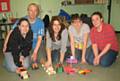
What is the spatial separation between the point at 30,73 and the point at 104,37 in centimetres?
132

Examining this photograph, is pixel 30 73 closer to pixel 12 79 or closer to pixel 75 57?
pixel 12 79

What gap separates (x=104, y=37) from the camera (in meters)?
3.73

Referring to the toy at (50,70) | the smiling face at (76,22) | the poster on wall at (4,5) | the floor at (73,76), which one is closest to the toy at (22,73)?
the floor at (73,76)

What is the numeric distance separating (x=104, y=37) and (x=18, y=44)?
138cm

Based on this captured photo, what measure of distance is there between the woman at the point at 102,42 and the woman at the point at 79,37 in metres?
0.12

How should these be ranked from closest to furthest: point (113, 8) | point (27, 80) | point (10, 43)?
point (27, 80) < point (10, 43) < point (113, 8)

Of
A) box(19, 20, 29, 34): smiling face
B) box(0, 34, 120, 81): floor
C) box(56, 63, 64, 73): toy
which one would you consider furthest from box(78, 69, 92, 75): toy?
box(19, 20, 29, 34): smiling face

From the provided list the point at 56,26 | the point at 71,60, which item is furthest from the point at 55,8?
the point at 56,26

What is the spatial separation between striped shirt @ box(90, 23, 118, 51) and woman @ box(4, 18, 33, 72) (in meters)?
1.05

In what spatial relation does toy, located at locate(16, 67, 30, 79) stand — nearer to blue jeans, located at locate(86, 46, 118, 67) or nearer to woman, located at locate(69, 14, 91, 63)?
woman, located at locate(69, 14, 91, 63)

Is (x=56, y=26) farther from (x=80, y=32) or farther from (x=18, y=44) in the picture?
(x=18, y=44)

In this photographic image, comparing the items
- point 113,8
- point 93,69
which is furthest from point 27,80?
point 113,8

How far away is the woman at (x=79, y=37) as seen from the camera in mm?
3859

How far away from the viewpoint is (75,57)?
158 inches
